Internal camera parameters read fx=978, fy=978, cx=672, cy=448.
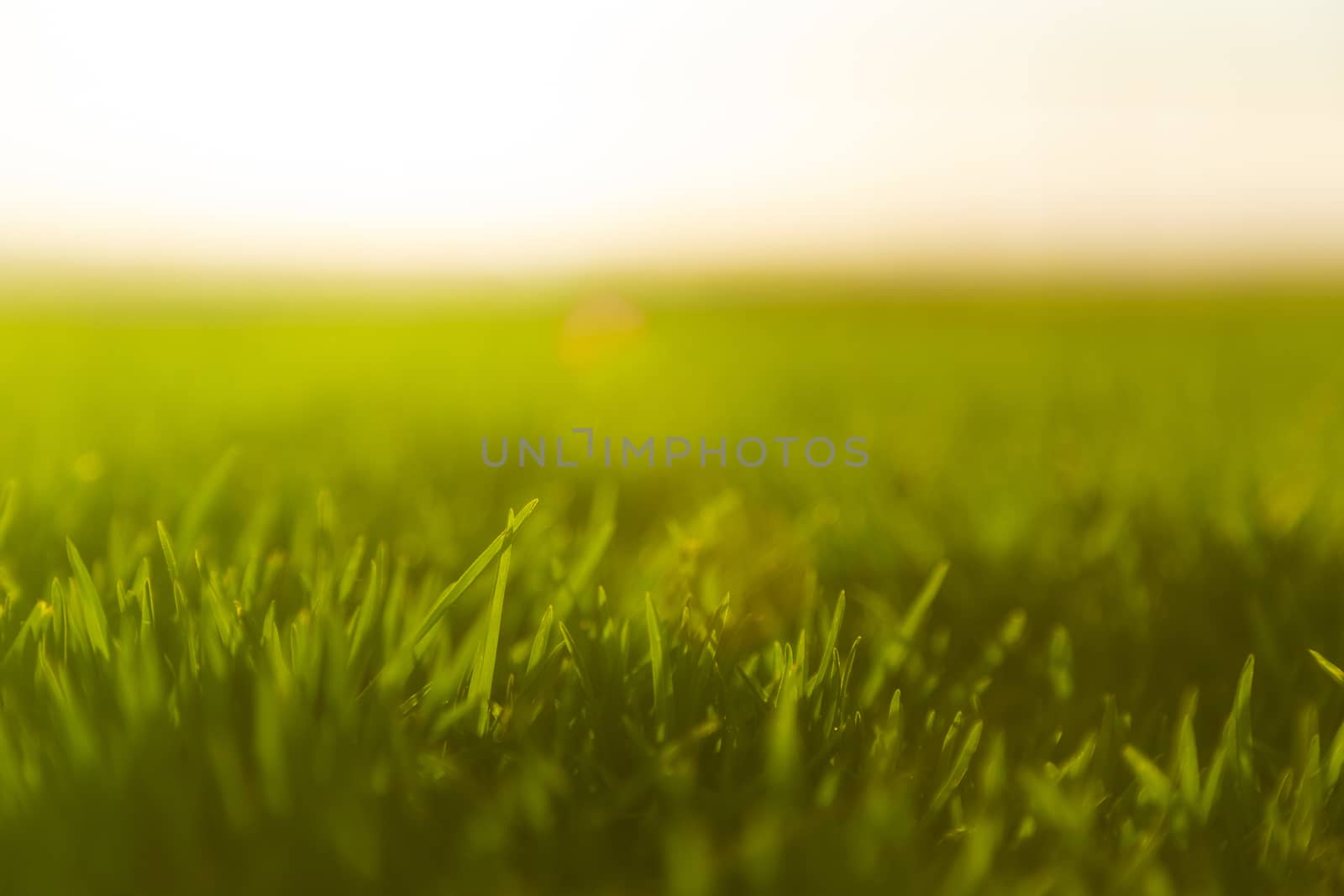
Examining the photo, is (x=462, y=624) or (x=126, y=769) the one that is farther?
(x=462, y=624)

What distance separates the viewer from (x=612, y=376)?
4.07 m

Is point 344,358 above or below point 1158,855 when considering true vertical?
above

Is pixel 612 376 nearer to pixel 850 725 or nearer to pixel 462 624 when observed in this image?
pixel 462 624

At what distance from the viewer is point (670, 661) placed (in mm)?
894

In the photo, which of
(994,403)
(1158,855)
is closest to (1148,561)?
(1158,855)

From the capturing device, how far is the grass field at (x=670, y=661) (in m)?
0.66

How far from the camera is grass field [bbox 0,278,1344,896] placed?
0.66m

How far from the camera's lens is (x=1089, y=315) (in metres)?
6.77

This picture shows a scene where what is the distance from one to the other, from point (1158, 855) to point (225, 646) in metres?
0.80

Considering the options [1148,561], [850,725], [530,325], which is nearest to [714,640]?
[850,725]

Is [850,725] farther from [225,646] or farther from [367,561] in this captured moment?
[367,561]

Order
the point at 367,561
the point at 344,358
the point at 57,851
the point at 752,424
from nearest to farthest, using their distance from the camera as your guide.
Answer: the point at 57,851 → the point at 367,561 → the point at 752,424 → the point at 344,358

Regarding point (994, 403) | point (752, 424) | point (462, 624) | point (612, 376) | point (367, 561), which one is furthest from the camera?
point (612, 376)

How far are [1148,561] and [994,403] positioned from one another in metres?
1.65
